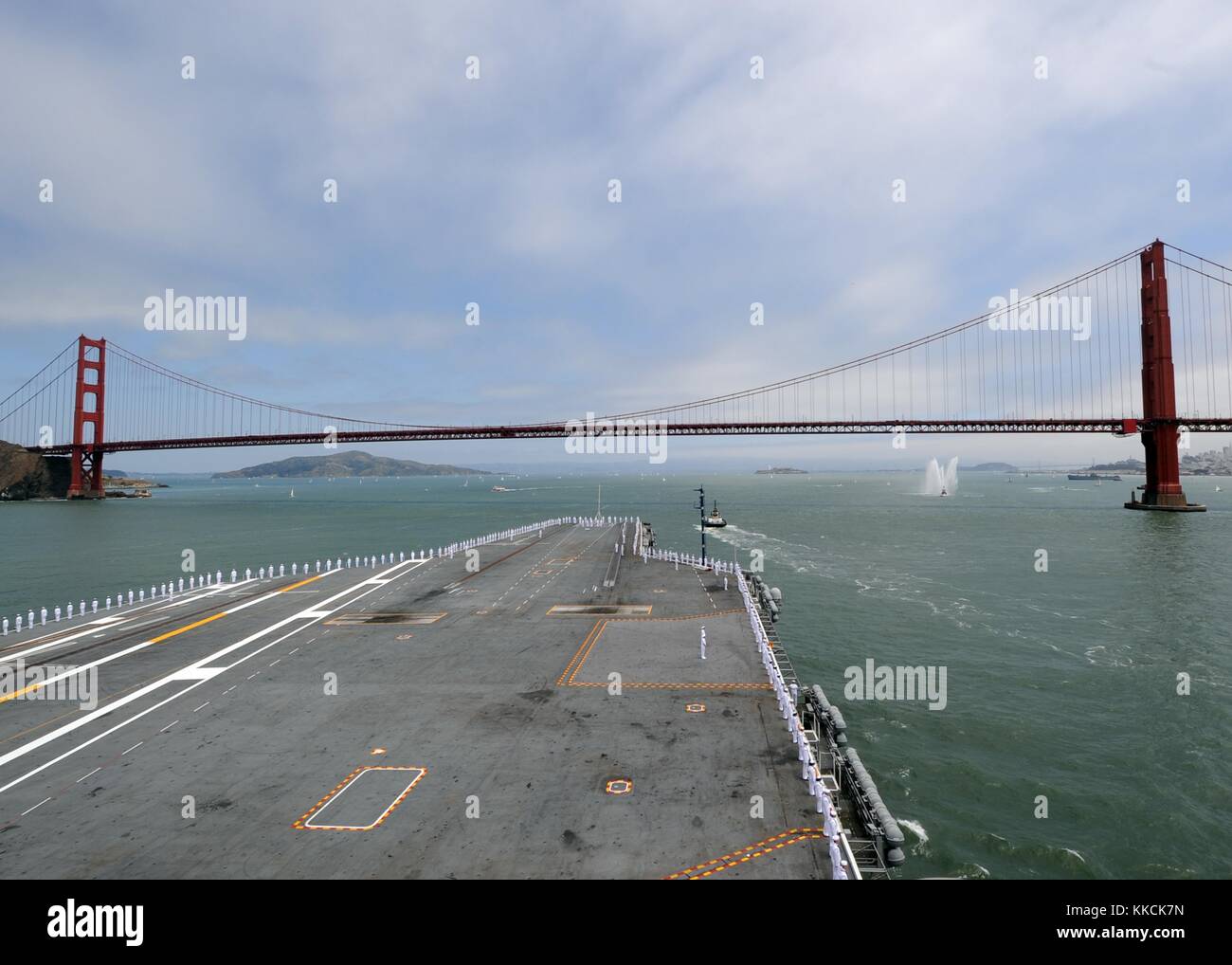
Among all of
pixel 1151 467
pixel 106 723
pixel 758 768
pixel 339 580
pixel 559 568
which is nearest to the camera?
pixel 758 768

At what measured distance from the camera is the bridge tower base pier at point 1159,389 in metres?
116

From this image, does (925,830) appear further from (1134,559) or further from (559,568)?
(1134,559)

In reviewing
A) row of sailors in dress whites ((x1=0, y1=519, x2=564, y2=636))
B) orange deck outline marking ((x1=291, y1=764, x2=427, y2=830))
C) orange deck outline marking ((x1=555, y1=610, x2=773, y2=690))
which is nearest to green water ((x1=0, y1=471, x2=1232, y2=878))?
row of sailors in dress whites ((x1=0, y1=519, x2=564, y2=636))

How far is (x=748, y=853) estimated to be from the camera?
1323 cm

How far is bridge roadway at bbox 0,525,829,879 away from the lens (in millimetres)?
13422

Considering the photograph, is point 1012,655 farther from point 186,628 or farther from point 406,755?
point 186,628

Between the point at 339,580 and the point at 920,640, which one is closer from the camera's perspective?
the point at 920,640

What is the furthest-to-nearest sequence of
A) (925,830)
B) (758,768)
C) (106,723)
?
(106,723)
(925,830)
(758,768)

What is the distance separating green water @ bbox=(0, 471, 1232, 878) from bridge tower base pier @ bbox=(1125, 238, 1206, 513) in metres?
22.6

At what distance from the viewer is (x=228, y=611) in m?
38.8

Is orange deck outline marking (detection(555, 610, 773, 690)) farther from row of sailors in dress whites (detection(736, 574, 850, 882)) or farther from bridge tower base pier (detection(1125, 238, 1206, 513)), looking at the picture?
bridge tower base pier (detection(1125, 238, 1206, 513))

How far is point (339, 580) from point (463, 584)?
11.2 meters

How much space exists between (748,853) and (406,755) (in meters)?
10.3
